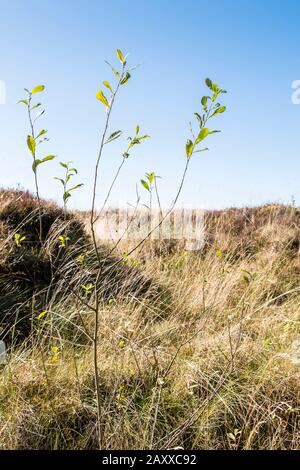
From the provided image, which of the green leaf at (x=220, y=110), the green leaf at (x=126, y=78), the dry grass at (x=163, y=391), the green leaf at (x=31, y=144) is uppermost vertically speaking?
the green leaf at (x=126, y=78)

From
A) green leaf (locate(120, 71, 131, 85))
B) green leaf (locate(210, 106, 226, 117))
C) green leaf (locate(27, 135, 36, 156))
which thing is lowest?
green leaf (locate(27, 135, 36, 156))

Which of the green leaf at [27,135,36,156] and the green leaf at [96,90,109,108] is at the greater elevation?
the green leaf at [96,90,109,108]

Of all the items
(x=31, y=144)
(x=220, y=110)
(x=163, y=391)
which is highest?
(x=220, y=110)

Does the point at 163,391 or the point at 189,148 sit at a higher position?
the point at 189,148

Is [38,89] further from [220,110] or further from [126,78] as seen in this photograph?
[220,110]

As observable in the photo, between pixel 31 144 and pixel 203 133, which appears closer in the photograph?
pixel 31 144

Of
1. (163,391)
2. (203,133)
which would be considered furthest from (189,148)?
(163,391)

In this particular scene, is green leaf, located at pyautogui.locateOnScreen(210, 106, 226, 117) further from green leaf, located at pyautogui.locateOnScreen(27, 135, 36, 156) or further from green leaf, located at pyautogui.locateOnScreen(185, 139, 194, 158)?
green leaf, located at pyautogui.locateOnScreen(27, 135, 36, 156)

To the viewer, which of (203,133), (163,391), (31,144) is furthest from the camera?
(163,391)

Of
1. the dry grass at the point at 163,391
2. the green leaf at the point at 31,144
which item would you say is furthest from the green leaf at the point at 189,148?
the dry grass at the point at 163,391

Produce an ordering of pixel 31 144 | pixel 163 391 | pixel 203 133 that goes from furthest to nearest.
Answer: pixel 163 391, pixel 203 133, pixel 31 144

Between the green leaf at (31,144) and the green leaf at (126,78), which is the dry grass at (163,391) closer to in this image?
the green leaf at (31,144)

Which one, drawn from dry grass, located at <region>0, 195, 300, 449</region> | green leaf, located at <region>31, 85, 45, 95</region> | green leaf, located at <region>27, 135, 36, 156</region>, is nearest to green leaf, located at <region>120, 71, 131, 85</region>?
green leaf, located at <region>31, 85, 45, 95</region>
